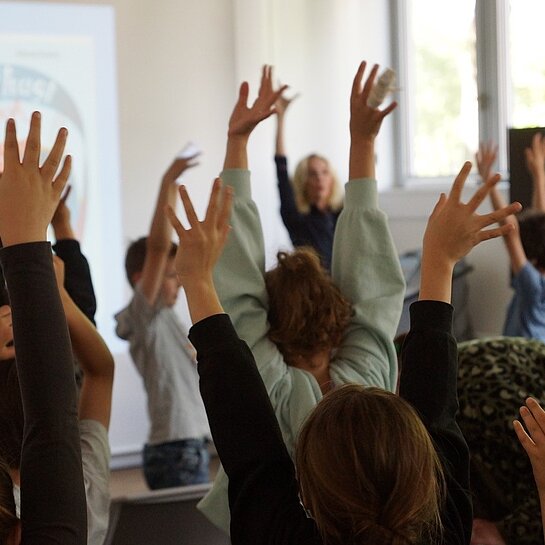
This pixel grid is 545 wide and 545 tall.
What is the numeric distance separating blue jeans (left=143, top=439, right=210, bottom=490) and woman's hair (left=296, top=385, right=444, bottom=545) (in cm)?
186

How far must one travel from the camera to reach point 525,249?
3170 millimetres

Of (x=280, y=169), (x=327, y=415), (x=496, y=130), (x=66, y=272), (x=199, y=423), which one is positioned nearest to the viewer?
(x=327, y=415)

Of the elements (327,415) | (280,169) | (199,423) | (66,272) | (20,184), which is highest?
(280,169)

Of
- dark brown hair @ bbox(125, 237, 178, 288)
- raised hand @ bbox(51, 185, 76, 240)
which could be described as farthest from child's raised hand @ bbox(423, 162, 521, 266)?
dark brown hair @ bbox(125, 237, 178, 288)

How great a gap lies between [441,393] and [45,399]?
20.2 inches

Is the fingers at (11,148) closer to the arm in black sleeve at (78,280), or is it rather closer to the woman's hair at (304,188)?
the arm in black sleeve at (78,280)

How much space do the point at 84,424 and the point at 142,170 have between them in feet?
12.0

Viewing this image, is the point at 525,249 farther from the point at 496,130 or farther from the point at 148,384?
the point at 496,130

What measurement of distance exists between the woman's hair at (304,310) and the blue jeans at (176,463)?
4.48ft

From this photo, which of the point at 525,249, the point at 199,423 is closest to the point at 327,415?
the point at 199,423

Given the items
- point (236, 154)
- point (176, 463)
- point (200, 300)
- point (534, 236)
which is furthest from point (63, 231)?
point (534, 236)

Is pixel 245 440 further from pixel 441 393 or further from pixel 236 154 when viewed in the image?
pixel 236 154

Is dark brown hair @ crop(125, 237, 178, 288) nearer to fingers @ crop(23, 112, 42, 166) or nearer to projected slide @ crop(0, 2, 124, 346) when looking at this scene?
projected slide @ crop(0, 2, 124, 346)

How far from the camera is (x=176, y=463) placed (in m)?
2.90
